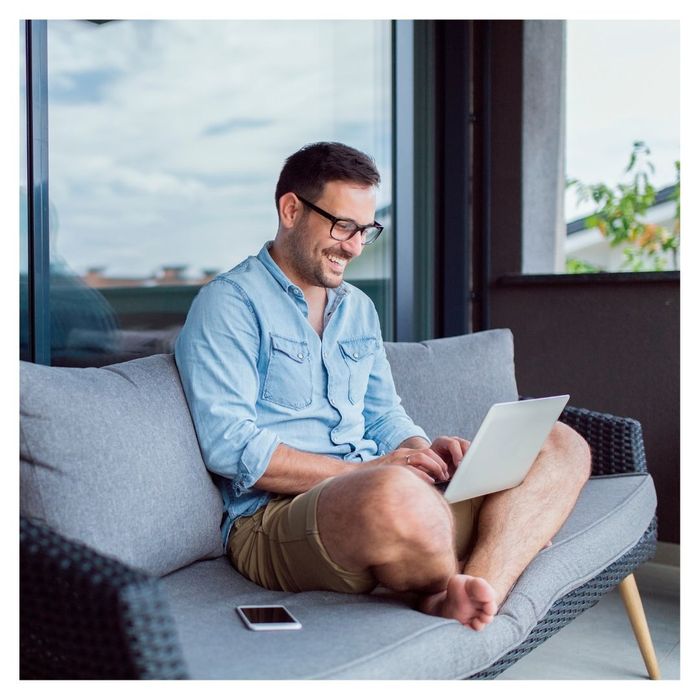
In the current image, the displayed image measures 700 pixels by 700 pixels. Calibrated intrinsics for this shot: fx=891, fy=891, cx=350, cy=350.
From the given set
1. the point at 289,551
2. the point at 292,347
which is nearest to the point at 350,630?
the point at 289,551

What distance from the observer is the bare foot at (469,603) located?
153 centimetres

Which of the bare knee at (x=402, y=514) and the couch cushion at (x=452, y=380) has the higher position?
the couch cushion at (x=452, y=380)

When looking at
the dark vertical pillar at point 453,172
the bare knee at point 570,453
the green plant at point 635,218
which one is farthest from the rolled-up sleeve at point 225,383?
the green plant at point 635,218

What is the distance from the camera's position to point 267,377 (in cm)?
198

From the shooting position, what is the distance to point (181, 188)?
9.08 ft

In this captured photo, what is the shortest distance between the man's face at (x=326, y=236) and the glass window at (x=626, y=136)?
2.14 m

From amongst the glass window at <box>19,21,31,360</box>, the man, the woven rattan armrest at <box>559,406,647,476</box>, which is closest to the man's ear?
the man

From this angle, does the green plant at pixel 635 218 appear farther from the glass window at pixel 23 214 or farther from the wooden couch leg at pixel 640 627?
the glass window at pixel 23 214

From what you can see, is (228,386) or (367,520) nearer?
(367,520)

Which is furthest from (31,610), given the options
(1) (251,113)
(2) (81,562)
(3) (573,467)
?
(1) (251,113)
